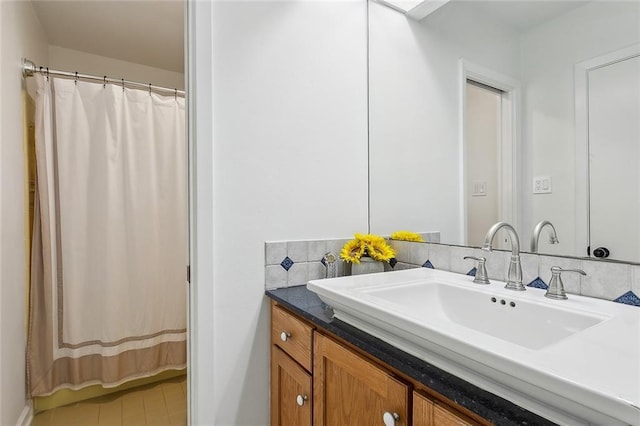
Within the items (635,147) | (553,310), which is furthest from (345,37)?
(553,310)

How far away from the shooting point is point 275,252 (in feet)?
4.24

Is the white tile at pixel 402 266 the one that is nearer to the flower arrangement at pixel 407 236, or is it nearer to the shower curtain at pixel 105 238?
the flower arrangement at pixel 407 236

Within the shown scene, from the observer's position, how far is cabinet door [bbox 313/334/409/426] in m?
0.71

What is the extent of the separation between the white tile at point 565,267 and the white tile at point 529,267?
1 centimetres

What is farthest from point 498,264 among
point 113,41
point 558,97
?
point 113,41

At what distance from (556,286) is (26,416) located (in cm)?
252

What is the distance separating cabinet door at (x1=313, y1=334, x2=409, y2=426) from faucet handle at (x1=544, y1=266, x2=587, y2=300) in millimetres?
494

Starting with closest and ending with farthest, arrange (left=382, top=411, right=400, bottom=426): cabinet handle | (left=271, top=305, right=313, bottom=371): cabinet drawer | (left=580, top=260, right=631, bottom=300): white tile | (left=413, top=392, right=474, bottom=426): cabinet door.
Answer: (left=413, top=392, right=474, bottom=426): cabinet door, (left=382, top=411, right=400, bottom=426): cabinet handle, (left=580, top=260, right=631, bottom=300): white tile, (left=271, top=305, right=313, bottom=371): cabinet drawer

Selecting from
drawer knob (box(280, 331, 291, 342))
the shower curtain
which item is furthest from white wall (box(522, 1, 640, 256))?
the shower curtain

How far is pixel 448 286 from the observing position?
1.07m

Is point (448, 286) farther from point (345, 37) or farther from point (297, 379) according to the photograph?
point (345, 37)

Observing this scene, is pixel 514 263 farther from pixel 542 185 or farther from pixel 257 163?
pixel 257 163

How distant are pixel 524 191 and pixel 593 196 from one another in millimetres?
181

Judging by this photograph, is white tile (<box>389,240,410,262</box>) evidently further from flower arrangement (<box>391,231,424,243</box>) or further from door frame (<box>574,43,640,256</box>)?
door frame (<box>574,43,640,256</box>)
